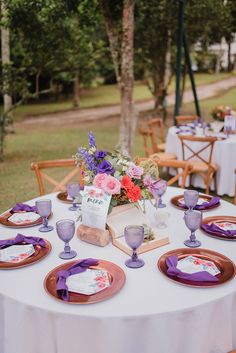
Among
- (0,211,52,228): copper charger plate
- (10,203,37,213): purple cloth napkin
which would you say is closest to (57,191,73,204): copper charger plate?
(10,203,37,213): purple cloth napkin

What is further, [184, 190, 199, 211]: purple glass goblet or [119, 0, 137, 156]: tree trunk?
[119, 0, 137, 156]: tree trunk

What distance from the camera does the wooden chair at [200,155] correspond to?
4.96m

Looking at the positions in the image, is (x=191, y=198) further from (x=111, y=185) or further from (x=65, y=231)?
(x=65, y=231)

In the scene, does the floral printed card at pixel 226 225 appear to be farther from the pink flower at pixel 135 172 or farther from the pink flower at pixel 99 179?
the pink flower at pixel 99 179

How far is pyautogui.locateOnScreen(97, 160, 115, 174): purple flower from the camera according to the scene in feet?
6.78

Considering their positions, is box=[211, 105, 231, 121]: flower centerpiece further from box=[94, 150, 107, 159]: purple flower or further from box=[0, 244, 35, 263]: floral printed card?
box=[0, 244, 35, 263]: floral printed card

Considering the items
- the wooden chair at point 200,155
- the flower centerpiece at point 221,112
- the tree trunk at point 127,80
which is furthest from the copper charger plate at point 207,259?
the flower centerpiece at point 221,112

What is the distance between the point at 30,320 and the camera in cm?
165

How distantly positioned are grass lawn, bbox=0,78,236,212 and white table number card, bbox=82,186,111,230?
341 centimetres

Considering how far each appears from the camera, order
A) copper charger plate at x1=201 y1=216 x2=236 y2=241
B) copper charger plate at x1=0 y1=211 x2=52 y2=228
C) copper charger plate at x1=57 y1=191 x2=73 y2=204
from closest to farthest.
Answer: copper charger plate at x1=201 y1=216 x2=236 y2=241, copper charger plate at x1=0 y1=211 x2=52 y2=228, copper charger plate at x1=57 y1=191 x2=73 y2=204

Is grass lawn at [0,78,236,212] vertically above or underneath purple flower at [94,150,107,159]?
underneath

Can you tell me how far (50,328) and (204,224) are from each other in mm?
1148

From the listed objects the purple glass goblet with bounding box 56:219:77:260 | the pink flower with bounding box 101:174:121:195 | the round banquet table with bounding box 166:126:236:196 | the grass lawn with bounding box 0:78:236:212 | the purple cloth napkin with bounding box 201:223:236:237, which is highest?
the pink flower with bounding box 101:174:121:195

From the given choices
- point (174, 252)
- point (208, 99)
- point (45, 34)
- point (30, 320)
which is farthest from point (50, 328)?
point (208, 99)
